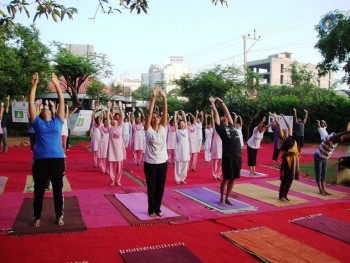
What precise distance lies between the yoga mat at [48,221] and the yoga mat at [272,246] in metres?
2.32

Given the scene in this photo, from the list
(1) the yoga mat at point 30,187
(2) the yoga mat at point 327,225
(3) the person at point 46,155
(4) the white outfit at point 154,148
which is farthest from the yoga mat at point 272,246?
(1) the yoga mat at point 30,187

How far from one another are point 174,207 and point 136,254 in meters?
2.43

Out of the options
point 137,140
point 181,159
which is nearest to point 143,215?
point 181,159

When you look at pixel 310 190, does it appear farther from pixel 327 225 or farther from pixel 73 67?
pixel 73 67

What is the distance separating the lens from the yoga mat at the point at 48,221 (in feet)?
16.9

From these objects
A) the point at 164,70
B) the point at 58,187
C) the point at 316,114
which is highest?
the point at 164,70

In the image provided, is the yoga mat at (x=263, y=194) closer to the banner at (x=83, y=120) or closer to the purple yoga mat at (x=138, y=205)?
the purple yoga mat at (x=138, y=205)

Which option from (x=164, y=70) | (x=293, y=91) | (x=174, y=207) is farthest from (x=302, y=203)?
(x=164, y=70)

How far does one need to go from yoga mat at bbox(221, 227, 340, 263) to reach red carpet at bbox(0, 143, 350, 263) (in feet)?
0.47

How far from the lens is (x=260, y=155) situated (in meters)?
16.1

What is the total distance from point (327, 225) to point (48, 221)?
4.58m

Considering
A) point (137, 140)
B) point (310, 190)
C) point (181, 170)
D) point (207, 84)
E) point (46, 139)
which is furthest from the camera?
point (207, 84)

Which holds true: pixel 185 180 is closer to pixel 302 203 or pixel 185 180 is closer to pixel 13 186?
pixel 302 203

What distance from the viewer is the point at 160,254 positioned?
4.55 m
